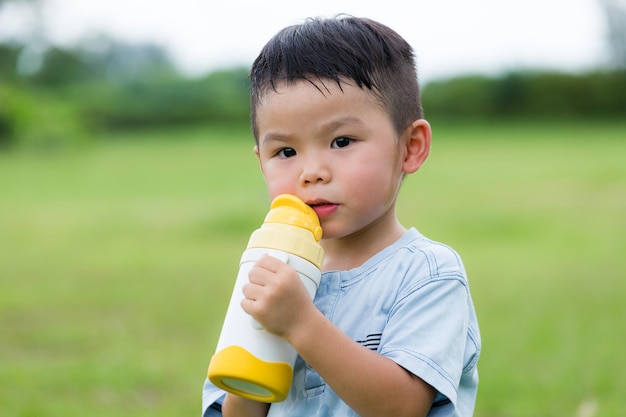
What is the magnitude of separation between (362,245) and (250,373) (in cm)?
48

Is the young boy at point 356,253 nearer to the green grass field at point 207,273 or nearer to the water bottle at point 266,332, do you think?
the water bottle at point 266,332

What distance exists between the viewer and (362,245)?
2.28 metres

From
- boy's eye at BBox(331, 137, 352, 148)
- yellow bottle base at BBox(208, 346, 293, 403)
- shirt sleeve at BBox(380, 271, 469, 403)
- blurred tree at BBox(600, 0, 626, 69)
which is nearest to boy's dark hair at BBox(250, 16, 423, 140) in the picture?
boy's eye at BBox(331, 137, 352, 148)

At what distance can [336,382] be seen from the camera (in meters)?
1.95

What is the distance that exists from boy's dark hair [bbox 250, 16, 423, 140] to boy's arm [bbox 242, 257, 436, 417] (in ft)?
1.52

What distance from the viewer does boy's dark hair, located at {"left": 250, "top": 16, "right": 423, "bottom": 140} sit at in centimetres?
213

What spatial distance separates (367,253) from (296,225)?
28 cm

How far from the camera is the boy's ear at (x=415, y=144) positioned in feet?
7.45

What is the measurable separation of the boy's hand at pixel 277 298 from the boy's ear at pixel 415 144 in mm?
486

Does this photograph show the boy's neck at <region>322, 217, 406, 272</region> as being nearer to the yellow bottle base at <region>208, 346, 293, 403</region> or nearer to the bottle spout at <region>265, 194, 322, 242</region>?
the bottle spout at <region>265, 194, 322, 242</region>

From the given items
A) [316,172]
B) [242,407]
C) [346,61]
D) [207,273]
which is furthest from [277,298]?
[207,273]

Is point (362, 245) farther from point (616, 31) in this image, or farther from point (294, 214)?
point (616, 31)

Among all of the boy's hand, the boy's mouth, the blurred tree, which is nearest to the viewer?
the boy's hand

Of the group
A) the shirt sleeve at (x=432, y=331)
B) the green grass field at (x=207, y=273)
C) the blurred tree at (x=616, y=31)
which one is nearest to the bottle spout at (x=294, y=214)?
the shirt sleeve at (x=432, y=331)
